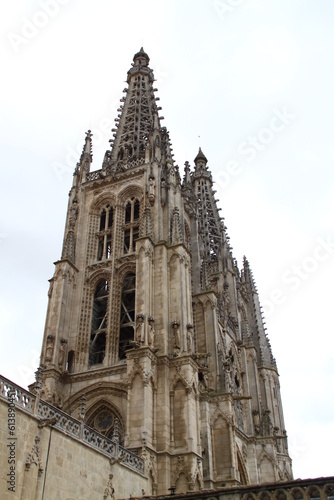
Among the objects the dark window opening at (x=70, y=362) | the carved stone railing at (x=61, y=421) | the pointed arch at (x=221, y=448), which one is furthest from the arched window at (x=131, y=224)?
the carved stone railing at (x=61, y=421)

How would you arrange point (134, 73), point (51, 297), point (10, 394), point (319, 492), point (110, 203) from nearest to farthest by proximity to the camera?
point (319, 492) < point (10, 394) < point (51, 297) < point (110, 203) < point (134, 73)

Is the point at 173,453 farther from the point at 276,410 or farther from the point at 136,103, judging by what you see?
the point at 136,103

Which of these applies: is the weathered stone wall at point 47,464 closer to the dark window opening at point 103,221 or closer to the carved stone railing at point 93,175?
the dark window opening at point 103,221

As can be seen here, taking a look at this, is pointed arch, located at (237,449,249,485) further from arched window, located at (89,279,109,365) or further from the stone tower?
arched window, located at (89,279,109,365)

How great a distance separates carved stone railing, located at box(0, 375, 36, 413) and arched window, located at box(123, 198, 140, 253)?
58.0ft

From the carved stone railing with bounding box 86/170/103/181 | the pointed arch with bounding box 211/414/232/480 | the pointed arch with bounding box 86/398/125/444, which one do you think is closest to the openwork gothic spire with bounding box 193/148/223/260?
the carved stone railing with bounding box 86/170/103/181

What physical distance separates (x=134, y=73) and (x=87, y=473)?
36.2m

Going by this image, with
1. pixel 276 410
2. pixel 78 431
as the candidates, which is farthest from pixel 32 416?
pixel 276 410

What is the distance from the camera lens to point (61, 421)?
1677 cm

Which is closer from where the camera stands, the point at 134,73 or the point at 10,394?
the point at 10,394

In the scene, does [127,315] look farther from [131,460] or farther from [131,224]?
[131,460]

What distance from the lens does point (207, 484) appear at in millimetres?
26844

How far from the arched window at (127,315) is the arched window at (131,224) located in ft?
6.41

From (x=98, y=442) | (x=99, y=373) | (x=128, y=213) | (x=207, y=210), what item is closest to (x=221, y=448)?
(x=99, y=373)
